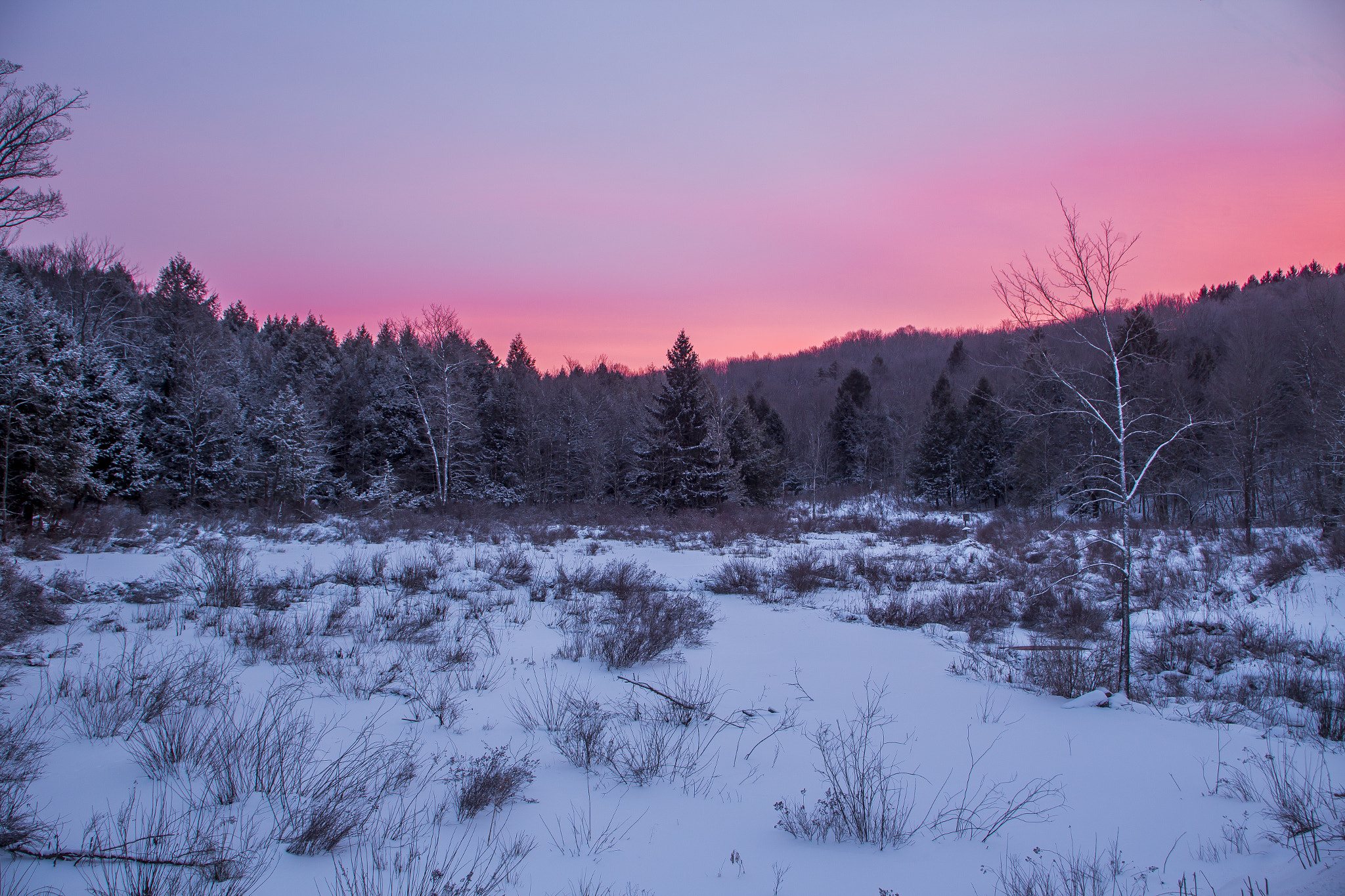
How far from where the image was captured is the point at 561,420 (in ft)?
150

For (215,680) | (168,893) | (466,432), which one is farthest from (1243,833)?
(466,432)

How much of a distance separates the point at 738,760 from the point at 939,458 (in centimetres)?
4706

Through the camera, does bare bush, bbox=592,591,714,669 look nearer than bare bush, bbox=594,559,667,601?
Yes

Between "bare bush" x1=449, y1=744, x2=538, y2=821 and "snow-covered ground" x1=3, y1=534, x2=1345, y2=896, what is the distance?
0.07 m

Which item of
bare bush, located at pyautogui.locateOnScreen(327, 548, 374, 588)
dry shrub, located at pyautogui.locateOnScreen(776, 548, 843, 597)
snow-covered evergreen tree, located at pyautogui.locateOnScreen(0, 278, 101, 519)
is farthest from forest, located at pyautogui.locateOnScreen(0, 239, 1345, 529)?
bare bush, located at pyautogui.locateOnScreen(327, 548, 374, 588)

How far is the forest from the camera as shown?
46.0 ft

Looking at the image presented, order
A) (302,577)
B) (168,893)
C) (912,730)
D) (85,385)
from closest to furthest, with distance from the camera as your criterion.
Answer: (168,893) → (912,730) → (302,577) → (85,385)

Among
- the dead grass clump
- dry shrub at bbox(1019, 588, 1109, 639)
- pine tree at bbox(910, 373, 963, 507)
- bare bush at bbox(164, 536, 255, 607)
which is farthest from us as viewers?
pine tree at bbox(910, 373, 963, 507)

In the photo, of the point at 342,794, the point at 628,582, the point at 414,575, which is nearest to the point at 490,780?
the point at 342,794

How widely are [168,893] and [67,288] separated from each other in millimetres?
41463

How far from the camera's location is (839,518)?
28.8 meters

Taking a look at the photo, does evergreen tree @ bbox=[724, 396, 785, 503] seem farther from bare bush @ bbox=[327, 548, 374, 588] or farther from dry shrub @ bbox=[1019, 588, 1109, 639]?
bare bush @ bbox=[327, 548, 374, 588]

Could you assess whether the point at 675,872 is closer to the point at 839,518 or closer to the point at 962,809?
the point at 962,809

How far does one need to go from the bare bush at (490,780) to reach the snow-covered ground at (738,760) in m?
0.07
